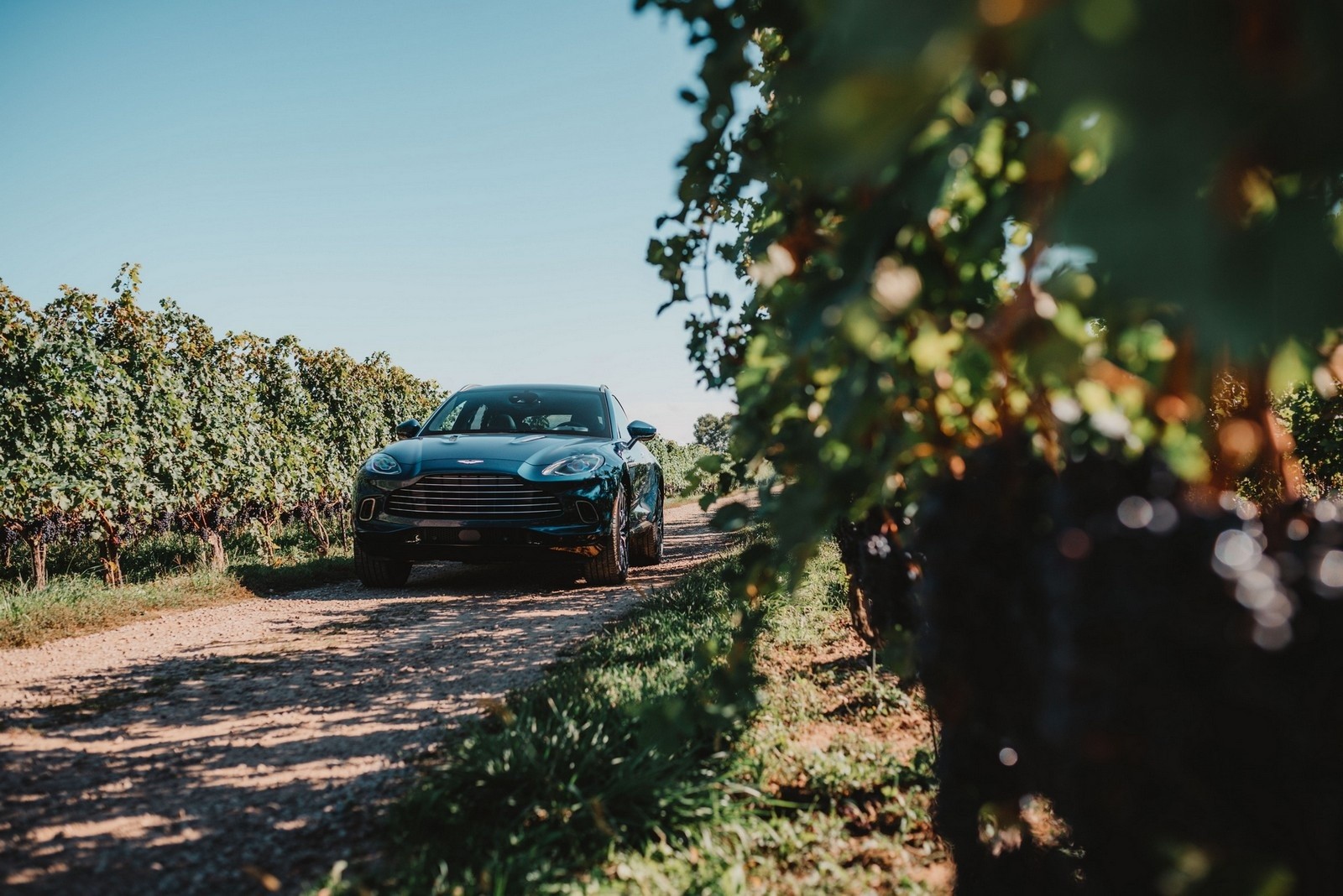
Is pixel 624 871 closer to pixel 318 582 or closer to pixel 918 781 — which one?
pixel 918 781

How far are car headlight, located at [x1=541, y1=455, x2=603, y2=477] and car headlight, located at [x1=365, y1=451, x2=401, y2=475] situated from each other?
120cm

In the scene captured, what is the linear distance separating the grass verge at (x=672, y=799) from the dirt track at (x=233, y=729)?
10.7 inches

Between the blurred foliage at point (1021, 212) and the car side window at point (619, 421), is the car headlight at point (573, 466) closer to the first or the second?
the car side window at point (619, 421)

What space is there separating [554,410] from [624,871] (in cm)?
599

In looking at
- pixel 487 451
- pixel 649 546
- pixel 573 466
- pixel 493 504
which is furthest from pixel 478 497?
pixel 649 546

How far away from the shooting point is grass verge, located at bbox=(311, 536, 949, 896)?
64.6 inches

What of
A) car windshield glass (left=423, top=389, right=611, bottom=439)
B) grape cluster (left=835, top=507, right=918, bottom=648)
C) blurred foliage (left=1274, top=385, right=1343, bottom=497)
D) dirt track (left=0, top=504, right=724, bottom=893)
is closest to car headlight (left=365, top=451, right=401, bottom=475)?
car windshield glass (left=423, top=389, right=611, bottom=439)

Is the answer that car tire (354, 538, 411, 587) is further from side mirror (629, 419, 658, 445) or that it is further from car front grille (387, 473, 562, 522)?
side mirror (629, 419, 658, 445)

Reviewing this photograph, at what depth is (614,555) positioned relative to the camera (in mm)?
6320

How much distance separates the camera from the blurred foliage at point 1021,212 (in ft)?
1.63

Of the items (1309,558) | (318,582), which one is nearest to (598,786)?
(1309,558)

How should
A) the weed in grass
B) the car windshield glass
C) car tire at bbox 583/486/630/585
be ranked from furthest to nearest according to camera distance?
the car windshield glass → car tire at bbox 583/486/630/585 → the weed in grass

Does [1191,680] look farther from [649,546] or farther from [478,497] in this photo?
[649,546]

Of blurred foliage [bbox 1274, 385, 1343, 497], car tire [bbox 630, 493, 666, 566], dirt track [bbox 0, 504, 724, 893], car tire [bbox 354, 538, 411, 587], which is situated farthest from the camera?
car tire [bbox 630, 493, 666, 566]
